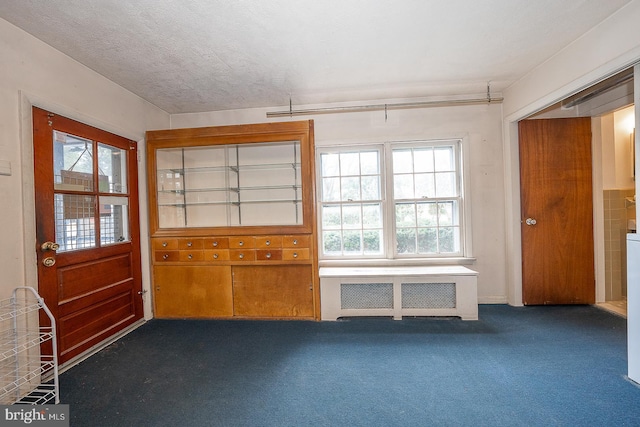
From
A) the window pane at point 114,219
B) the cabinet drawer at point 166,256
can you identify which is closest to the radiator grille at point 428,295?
the cabinet drawer at point 166,256

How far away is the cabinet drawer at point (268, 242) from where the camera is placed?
2924 mm

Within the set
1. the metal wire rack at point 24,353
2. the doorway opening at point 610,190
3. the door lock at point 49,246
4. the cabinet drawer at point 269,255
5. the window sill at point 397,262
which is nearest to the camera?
the metal wire rack at point 24,353

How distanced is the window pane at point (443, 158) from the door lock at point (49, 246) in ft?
12.4

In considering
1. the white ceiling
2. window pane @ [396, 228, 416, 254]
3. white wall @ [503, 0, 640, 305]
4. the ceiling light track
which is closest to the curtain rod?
the ceiling light track

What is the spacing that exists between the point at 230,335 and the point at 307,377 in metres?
1.06

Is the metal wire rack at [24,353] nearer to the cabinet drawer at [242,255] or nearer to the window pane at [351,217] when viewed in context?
the cabinet drawer at [242,255]

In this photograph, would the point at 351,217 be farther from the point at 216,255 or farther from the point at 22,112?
the point at 22,112

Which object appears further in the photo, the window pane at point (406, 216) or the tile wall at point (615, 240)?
the window pane at point (406, 216)

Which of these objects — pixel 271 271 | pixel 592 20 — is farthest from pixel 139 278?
pixel 592 20

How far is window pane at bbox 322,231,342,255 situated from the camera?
3.46 metres

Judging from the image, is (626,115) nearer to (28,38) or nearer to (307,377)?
Answer: (307,377)

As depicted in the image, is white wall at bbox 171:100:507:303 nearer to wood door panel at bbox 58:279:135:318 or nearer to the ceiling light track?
the ceiling light track

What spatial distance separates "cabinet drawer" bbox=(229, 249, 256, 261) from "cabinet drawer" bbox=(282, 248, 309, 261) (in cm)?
35

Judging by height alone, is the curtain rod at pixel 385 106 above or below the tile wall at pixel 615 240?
above
